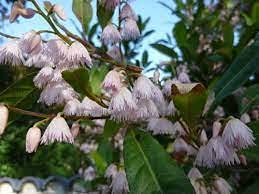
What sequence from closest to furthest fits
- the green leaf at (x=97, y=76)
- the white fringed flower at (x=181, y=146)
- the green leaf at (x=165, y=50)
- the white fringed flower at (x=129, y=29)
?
1. the white fringed flower at (x=129, y=29)
2. the white fringed flower at (x=181, y=146)
3. the green leaf at (x=97, y=76)
4. the green leaf at (x=165, y=50)

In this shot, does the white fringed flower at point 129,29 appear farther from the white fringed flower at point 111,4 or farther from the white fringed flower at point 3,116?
the white fringed flower at point 3,116

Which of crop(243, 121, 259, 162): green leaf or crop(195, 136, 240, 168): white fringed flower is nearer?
crop(195, 136, 240, 168): white fringed flower

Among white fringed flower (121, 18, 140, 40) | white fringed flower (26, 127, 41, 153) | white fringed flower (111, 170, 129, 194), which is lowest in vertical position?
white fringed flower (111, 170, 129, 194)

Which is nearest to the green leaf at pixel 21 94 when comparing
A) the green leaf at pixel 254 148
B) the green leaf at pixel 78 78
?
the green leaf at pixel 78 78

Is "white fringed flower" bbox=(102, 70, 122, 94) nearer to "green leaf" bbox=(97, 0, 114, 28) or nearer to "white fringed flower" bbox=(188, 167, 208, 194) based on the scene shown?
"green leaf" bbox=(97, 0, 114, 28)

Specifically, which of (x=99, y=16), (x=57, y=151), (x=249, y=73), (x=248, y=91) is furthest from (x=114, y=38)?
(x=57, y=151)

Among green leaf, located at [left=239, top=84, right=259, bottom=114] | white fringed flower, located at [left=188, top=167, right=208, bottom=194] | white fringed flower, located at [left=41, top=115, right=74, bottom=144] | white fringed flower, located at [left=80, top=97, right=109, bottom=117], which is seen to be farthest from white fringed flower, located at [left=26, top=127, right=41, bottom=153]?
green leaf, located at [left=239, top=84, right=259, bottom=114]

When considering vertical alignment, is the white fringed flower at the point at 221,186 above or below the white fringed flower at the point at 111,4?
below
